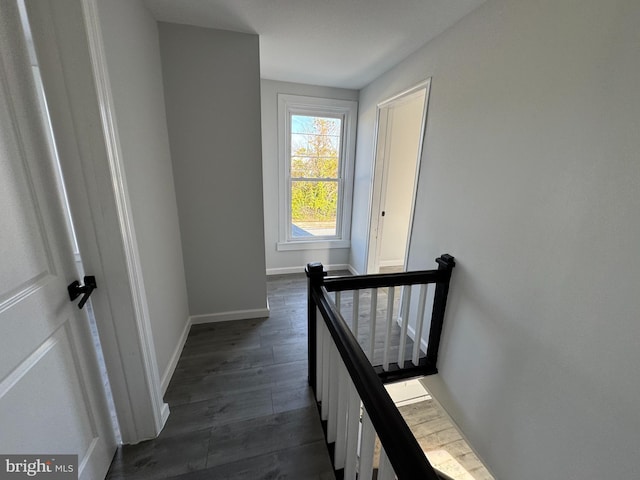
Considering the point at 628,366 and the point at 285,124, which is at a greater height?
the point at 285,124

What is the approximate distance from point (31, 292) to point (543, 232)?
2032mm

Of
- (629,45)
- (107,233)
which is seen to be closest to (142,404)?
(107,233)

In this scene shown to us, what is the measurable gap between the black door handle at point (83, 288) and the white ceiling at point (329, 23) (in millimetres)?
1677

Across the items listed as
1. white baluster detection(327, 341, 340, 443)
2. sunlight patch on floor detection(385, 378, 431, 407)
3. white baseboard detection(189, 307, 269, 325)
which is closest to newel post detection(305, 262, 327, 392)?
white baluster detection(327, 341, 340, 443)

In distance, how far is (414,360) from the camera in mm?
2010

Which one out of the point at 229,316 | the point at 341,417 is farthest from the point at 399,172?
the point at 341,417

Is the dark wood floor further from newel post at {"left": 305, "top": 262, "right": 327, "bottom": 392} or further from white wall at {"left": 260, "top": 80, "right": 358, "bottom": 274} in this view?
white wall at {"left": 260, "top": 80, "right": 358, "bottom": 274}

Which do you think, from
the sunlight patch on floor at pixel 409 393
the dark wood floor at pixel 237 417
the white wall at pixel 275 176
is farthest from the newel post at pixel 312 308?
the white wall at pixel 275 176

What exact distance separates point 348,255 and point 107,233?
3093mm

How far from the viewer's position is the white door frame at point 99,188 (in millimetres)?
857

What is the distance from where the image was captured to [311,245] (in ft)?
11.9

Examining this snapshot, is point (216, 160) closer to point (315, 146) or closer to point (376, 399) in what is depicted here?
point (315, 146)

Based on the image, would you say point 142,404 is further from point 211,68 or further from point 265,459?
point 211,68

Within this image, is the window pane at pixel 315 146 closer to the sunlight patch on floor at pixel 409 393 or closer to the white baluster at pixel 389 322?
the white baluster at pixel 389 322
